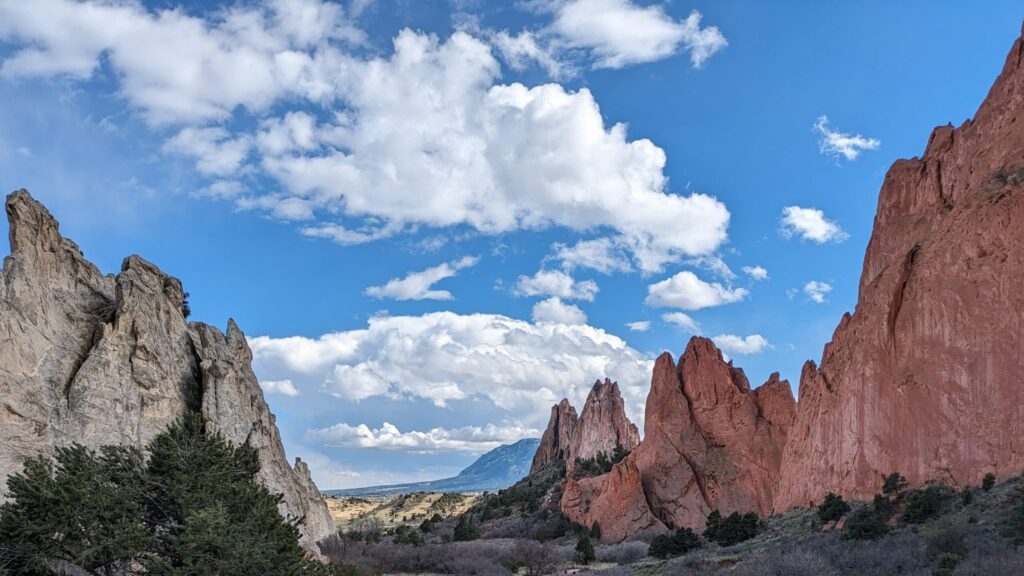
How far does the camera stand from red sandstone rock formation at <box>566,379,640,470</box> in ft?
368

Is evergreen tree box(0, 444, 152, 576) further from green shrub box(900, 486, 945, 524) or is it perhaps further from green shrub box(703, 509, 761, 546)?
green shrub box(703, 509, 761, 546)

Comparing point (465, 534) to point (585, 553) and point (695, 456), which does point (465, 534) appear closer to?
point (585, 553)

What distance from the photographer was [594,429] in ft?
374

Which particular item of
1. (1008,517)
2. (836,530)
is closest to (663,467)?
(836,530)

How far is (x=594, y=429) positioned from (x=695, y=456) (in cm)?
4354

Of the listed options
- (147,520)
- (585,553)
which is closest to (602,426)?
(585,553)

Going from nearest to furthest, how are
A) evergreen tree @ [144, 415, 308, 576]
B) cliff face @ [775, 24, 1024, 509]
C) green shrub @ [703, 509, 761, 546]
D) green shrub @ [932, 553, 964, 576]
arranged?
evergreen tree @ [144, 415, 308, 576], green shrub @ [932, 553, 964, 576], cliff face @ [775, 24, 1024, 509], green shrub @ [703, 509, 761, 546]

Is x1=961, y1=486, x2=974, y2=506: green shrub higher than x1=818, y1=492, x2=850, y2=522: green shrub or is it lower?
higher

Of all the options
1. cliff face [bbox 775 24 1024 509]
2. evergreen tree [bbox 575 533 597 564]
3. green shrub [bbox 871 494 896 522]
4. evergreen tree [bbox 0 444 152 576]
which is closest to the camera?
evergreen tree [bbox 0 444 152 576]

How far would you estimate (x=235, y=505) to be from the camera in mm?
19469

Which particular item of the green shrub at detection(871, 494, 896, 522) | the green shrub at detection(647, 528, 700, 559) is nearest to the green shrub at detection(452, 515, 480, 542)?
the green shrub at detection(647, 528, 700, 559)

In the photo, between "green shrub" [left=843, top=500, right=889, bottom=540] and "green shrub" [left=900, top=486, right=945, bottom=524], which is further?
"green shrub" [left=900, top=486, right=945, bottom=524]

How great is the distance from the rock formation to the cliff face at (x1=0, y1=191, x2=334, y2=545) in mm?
41223

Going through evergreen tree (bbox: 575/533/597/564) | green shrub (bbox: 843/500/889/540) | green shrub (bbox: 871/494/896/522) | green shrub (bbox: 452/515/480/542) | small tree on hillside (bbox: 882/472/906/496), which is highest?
small tree on hillside (bbox: 882/472/906/496)
